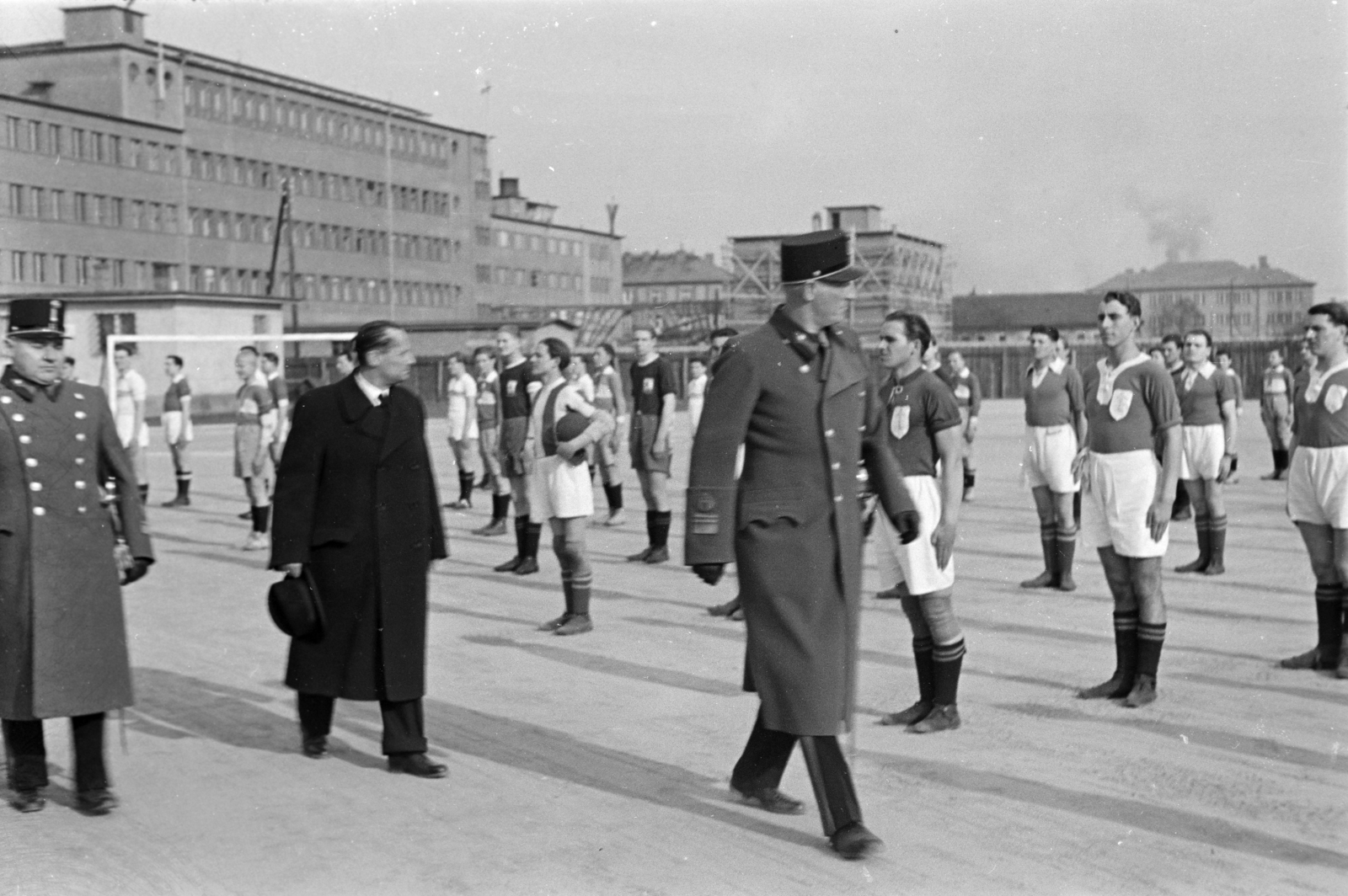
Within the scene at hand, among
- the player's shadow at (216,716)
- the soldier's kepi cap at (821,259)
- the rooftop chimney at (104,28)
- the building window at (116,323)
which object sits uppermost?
the rooftop chimney at (104,28)

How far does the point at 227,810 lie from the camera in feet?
20.0

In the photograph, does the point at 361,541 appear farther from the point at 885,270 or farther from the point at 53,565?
the point at 885,270

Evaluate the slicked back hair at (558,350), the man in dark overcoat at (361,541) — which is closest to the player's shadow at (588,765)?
the man in dark overcoat at (361,541)

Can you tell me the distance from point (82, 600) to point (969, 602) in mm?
6738

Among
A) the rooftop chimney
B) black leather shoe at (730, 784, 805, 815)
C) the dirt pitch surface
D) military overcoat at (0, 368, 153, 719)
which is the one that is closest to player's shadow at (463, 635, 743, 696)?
the dirt pitch surface

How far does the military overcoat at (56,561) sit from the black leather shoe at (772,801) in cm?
246

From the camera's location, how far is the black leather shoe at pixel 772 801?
19.4ft

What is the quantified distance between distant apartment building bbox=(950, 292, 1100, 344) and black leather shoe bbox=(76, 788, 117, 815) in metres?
117

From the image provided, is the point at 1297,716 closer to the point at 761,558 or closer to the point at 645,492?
the point at 761,558

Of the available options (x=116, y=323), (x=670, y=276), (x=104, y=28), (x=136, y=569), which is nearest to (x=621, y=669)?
(x=136, y=569)

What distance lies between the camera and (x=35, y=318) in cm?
627

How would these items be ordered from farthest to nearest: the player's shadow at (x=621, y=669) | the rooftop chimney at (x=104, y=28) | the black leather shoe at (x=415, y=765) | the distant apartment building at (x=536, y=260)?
the distant apartment building at (x=536, y=260)
the rooftop chimney at (x=104, y=28)
the player's shadow at (x=621, y=669)
the black leather shoe at (x=415, y=765)

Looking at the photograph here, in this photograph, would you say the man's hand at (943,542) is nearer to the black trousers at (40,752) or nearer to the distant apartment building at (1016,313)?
the black trousers at (40,752)

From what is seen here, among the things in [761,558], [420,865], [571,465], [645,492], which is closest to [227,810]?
[420,865]
